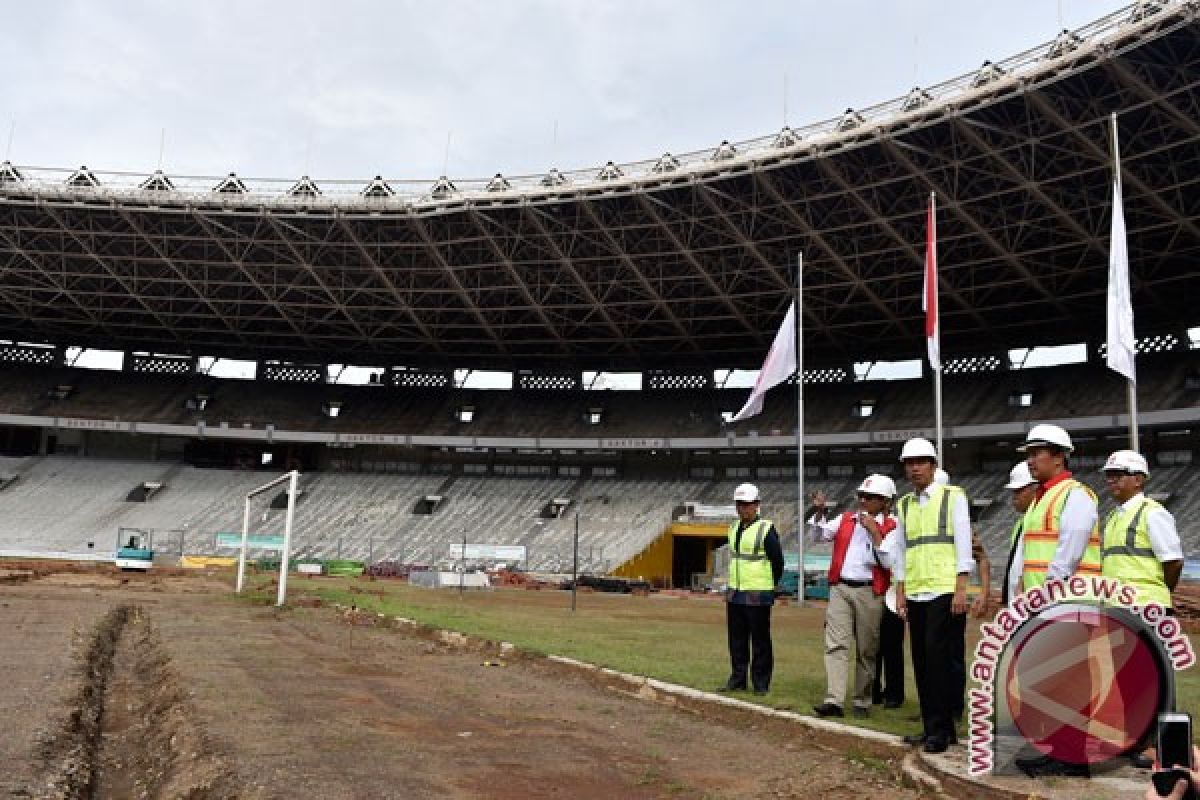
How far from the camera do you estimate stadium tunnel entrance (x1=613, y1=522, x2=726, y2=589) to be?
44594 millimetres

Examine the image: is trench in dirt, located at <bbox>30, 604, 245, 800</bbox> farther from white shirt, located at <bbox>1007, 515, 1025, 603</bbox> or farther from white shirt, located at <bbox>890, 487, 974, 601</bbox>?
white shirt, located at <bbox>1007, 515, 1025, 603</bbox>

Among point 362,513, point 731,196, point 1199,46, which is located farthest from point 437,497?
point 1199,46

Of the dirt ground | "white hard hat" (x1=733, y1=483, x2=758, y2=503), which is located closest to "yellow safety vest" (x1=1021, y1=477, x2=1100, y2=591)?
the dirt ground

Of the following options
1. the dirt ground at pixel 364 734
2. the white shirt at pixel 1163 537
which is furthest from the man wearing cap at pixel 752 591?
the white shirt at pixel 1163 537

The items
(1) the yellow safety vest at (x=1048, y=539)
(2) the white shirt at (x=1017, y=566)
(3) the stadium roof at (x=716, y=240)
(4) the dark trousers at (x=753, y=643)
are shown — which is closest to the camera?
(1) the yellow safety vest at (x=1048, y=539)

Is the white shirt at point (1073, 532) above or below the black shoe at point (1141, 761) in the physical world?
above

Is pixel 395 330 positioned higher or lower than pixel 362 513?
higher

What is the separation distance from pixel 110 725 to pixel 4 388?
57970 millimetres

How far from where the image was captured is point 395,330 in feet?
171

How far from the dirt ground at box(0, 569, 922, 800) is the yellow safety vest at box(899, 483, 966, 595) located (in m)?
1.27

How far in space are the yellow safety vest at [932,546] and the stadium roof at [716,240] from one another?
22.1m

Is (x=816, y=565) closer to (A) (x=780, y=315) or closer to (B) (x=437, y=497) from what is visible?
(A) (x=780, y=315)

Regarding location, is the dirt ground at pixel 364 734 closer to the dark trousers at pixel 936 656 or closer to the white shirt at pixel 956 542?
the dark trousers at pixel 936 656

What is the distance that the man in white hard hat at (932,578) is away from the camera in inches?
242
